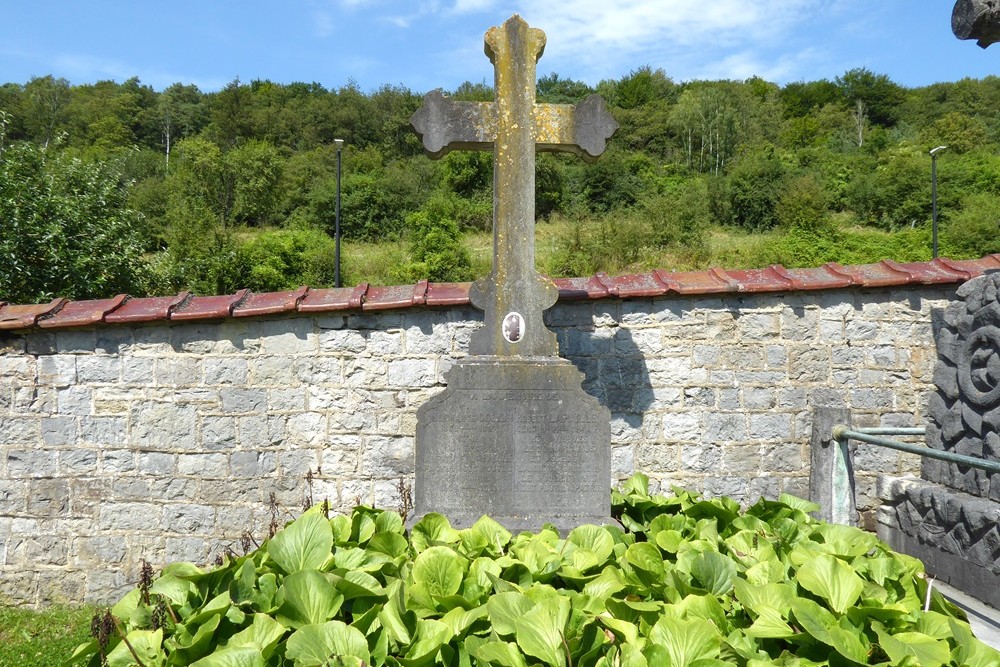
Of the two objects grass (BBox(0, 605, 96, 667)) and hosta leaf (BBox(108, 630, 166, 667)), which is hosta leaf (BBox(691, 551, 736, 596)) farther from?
grass (BBox(0, 605, 96, 667))

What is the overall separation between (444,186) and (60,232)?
16762mm

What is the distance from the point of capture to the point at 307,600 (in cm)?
171

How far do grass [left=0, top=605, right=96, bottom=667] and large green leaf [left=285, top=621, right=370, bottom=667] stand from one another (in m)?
3.13

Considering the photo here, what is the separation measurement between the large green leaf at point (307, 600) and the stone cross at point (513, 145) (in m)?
1.80

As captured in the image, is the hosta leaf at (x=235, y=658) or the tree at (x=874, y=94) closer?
the hosta leaf at (x=235, y=658)

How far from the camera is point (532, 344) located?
11.2 feet

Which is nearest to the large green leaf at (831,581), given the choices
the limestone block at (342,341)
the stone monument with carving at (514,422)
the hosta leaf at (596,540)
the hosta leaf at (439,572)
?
the hosta leaf at (596,540)

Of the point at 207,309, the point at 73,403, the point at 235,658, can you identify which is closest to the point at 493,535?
the point at 235,658

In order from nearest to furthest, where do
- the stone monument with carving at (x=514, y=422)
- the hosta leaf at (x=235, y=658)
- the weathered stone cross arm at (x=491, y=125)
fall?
the hosta leaf at (x=235, y=658) < the stone monument with carving at (x=514, y=422) < the weathered stone cross arm at (x=491, y=125)

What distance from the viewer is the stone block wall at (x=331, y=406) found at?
468 centimetres

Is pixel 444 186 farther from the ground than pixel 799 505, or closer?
farther from the ground

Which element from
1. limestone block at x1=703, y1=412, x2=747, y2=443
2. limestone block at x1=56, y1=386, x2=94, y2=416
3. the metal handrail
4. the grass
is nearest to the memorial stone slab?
the metal handrail

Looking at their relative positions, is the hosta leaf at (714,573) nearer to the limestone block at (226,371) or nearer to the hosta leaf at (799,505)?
the hosta leaf at (799,505)

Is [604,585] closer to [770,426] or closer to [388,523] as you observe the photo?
[388,523]
